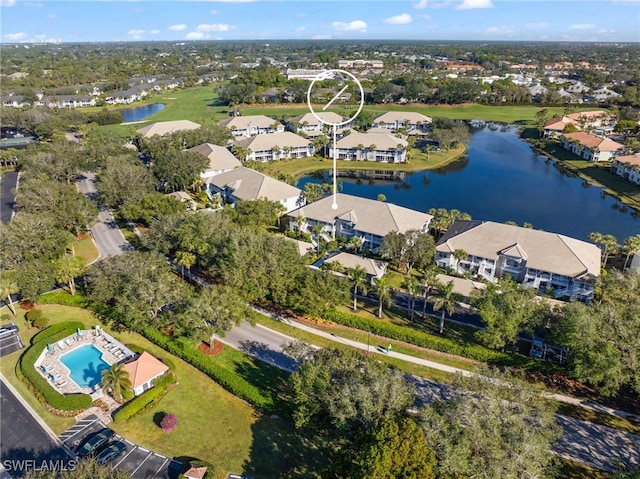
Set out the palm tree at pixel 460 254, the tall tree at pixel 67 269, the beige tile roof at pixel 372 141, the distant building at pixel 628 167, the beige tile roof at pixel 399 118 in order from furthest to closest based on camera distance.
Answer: the beige tile roof at pixel 399 118
the beige tile roof at pixel 372 141
the distant building at pixel 628 167
the palm tree at pixel 460 254
the tall tree at pixel 67 269

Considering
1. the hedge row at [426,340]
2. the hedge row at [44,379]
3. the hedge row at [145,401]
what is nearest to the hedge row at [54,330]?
the hedge row at [44,379]

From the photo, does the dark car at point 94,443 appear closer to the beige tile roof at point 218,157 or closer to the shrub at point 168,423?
the shrub at point 168,423

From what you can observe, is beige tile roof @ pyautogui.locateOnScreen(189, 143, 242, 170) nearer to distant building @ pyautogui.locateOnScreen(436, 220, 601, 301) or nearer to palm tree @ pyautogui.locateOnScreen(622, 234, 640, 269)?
distant building @ pyautogui.locateOnScreen(436, 220, 601, 301)

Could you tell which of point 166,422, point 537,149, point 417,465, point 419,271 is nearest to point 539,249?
point 419,271

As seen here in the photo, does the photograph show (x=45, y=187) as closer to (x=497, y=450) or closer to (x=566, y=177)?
(x=497, y=450)

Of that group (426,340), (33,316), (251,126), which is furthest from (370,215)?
(251,126)

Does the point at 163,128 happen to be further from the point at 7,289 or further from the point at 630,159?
the point at 630,159
